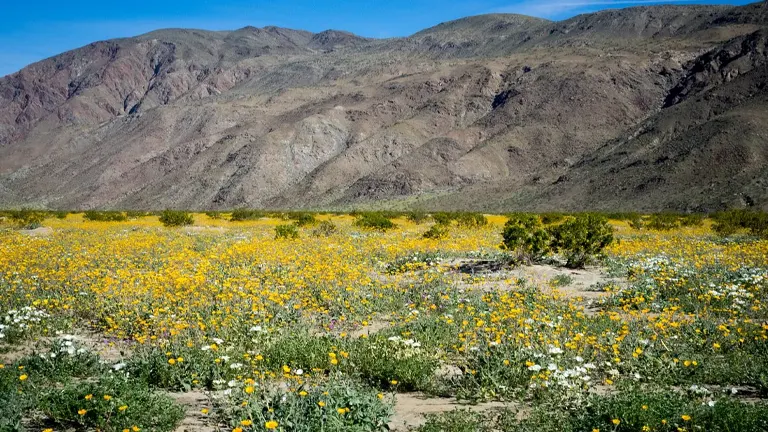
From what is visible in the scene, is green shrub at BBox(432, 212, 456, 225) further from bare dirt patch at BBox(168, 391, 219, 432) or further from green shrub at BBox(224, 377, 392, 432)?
green shrub at BBox(224, 377, 392, 432)

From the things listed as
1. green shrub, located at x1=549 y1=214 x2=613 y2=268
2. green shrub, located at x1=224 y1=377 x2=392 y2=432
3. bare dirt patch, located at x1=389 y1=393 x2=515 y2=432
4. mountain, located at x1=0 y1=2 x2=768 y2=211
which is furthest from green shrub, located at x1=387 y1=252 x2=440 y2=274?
mountain, located at x1=0 y1=2 x2=768 y2=211

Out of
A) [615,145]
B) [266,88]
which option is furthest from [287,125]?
[266,88]

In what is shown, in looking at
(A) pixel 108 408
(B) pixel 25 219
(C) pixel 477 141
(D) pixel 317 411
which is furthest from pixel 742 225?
(C) pixel 477 141

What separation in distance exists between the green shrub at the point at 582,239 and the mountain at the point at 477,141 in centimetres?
5039

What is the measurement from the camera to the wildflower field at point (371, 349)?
15.6 ft

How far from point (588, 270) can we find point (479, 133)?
90.9m

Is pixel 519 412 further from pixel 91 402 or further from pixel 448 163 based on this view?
pixel 448 163

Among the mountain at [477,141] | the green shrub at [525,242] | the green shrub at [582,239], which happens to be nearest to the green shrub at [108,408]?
the green shrub at [525,242]

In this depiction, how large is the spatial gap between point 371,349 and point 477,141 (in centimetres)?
9723

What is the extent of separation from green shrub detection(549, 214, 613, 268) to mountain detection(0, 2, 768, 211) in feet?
165

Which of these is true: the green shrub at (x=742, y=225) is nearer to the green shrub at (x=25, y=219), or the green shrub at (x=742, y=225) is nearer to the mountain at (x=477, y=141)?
the mountain at (x=477, y=141)

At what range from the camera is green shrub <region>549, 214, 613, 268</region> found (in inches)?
572

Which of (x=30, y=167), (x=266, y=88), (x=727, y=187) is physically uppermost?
(x=266, y=88)

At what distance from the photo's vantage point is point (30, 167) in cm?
13775
